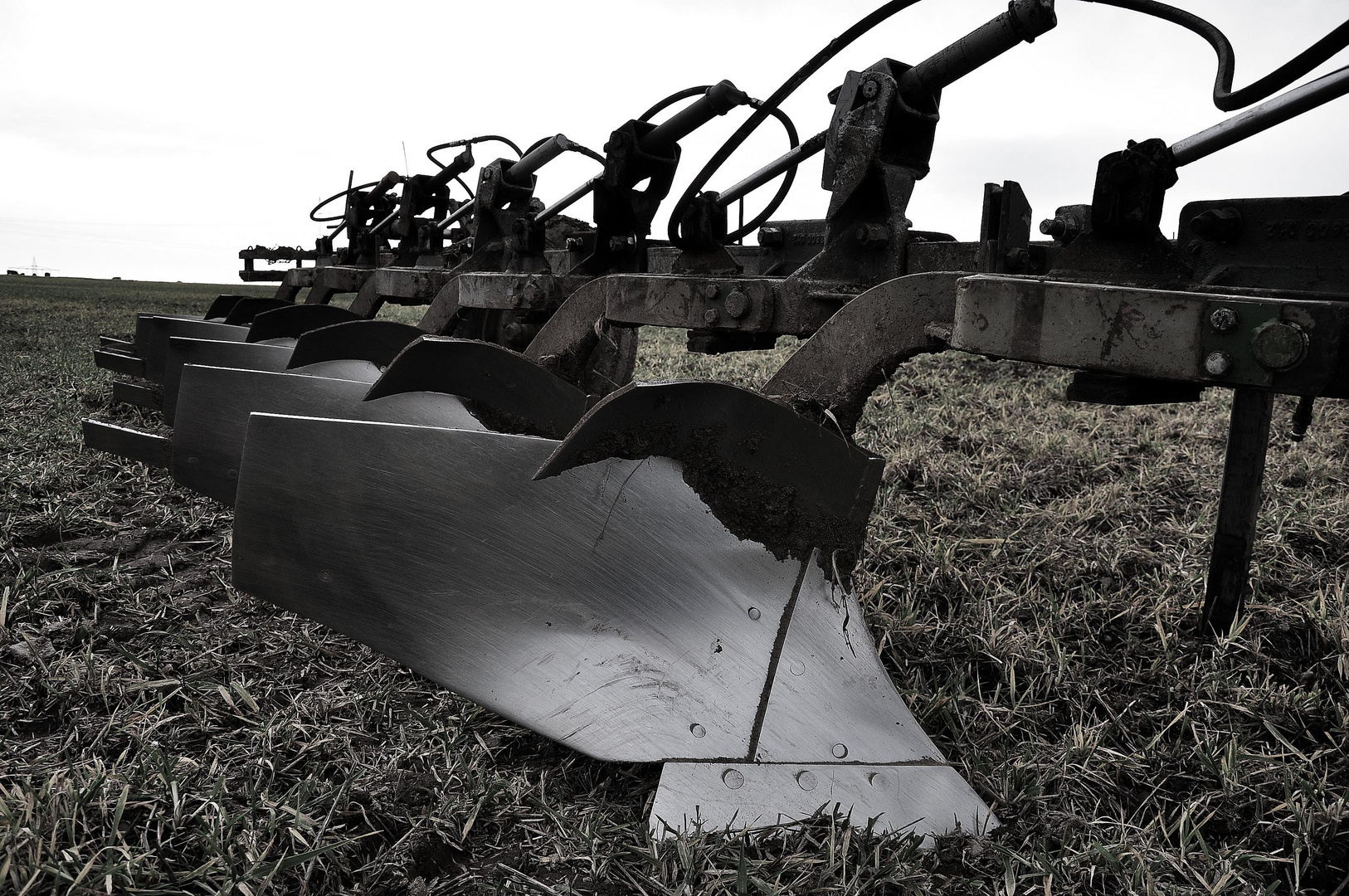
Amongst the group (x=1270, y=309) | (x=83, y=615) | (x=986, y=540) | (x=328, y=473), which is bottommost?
(x=83, y=615)

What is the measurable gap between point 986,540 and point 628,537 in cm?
133

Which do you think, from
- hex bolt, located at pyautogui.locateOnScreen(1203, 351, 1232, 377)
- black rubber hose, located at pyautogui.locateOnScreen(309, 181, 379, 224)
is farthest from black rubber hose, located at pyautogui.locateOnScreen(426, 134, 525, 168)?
hex bolt, located at pyautogui.locateOnScreen(1203, 351, 1232, 377)

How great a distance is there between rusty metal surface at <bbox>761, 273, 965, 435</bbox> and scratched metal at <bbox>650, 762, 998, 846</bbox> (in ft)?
2.07

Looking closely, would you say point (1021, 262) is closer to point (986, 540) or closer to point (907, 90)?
point (907, 90)

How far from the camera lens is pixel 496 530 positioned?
157cm

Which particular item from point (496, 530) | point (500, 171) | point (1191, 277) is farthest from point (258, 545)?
point (500, 171)

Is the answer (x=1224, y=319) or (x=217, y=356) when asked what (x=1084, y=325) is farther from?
(x=217, y=356)

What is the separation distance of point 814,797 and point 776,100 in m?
1.88

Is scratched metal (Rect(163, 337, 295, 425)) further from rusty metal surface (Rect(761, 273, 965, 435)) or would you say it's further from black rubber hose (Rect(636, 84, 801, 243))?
rusty metal surface (Rect(761, 273, 965, 435))

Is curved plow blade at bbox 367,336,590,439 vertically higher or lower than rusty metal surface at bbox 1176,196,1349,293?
lower

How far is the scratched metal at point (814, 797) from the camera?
1.32 meters

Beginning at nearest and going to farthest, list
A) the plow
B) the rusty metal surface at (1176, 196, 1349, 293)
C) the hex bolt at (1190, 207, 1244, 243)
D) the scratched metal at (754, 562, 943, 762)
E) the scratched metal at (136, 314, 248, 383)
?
the plow → the scratched metal at (754, 562, 943, 762) → the rusty metal surface at (1176, 196, 1349, 293) → the hex bolt at (1190, 207, 1244, 243) → the scratched metal at (136, 314, 248, 383)

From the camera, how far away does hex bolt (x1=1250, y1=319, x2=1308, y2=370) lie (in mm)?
1093

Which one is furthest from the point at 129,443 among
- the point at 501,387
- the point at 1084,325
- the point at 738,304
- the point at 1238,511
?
the point at 1238,511
